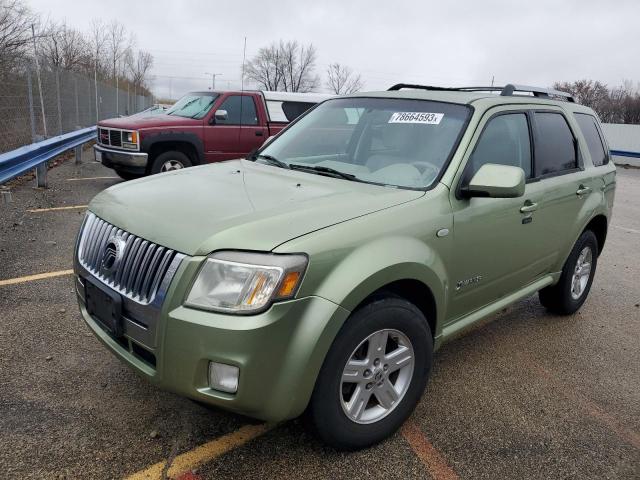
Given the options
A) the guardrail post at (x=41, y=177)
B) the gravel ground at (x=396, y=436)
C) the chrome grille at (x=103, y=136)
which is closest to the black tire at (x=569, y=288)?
the gravel ground at (x=396, y=436)

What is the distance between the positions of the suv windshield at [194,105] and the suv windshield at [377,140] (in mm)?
5939

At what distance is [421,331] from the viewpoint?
2678 mm

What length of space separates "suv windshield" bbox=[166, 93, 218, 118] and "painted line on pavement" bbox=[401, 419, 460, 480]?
302 inches

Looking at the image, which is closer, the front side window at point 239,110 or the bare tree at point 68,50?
the front side window at point 239,110

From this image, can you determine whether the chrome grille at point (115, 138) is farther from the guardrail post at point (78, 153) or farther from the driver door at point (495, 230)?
the driver door at point (495, 230)

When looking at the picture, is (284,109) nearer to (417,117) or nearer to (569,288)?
(569,288)

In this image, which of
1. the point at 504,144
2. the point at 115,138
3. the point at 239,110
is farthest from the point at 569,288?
the point at 115,138

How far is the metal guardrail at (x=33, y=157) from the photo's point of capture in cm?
627

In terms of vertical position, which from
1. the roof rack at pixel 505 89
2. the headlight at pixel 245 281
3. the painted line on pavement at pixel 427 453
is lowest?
the painted line on pavement at pixel 427 453

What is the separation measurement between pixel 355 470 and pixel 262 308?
3.28 feet

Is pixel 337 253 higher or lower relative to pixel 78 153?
higher

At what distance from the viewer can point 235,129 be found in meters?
9.41

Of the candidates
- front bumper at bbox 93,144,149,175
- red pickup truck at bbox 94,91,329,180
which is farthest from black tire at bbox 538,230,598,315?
front bumper at bbox 93,144,149,175

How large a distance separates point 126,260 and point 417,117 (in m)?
1.97
